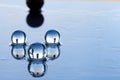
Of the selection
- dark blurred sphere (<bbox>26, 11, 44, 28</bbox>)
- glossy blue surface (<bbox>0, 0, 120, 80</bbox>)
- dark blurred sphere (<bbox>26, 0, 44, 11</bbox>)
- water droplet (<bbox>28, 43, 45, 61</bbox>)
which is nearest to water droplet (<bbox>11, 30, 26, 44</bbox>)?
glossy blue surface (<bbox>0, 0, 120, 80</bbox>)

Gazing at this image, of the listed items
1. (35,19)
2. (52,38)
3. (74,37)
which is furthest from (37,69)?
(35,19)

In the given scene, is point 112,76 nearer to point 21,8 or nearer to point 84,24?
point 84,24

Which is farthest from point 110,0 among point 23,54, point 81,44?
point 23,54

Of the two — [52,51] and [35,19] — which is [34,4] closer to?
[35,19]

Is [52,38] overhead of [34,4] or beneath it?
beneath

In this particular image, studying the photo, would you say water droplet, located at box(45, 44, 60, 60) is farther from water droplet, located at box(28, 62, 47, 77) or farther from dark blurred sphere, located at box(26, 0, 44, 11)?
dark blurred sphere, located at box(26, 0, 44, 11)
